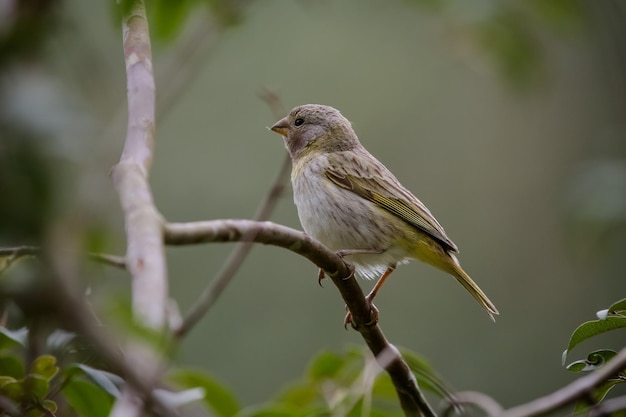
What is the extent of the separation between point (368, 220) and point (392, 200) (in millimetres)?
254

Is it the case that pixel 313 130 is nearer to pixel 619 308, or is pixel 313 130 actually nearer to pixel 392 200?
pixel 392 200

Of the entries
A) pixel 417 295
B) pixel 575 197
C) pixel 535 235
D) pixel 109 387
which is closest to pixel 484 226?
pixel 535 235

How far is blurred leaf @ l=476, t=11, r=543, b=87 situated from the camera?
261 centimetres

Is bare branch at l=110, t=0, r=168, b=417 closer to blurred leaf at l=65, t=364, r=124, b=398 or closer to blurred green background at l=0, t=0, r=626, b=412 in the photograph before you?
blurred leaf at l=65, t=364, r=124, b=398

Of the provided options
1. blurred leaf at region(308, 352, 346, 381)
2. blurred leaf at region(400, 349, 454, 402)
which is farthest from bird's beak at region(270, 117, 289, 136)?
blurred leaf at region(400, 349, 454, 402)

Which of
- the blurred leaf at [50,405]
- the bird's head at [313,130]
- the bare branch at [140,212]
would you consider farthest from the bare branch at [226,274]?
the bird's head at [313,130]

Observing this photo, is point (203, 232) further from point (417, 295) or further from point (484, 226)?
point (484, 226)

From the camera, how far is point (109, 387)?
2.38m

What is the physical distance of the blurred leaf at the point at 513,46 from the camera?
2611 millimetres

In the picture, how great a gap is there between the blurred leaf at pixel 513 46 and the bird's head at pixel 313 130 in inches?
102

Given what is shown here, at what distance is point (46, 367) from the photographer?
227 centimetres

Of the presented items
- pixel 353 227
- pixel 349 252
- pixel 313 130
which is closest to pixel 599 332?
pixel 349 252

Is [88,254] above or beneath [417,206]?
above

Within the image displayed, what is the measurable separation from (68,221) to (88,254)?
0.37ft
